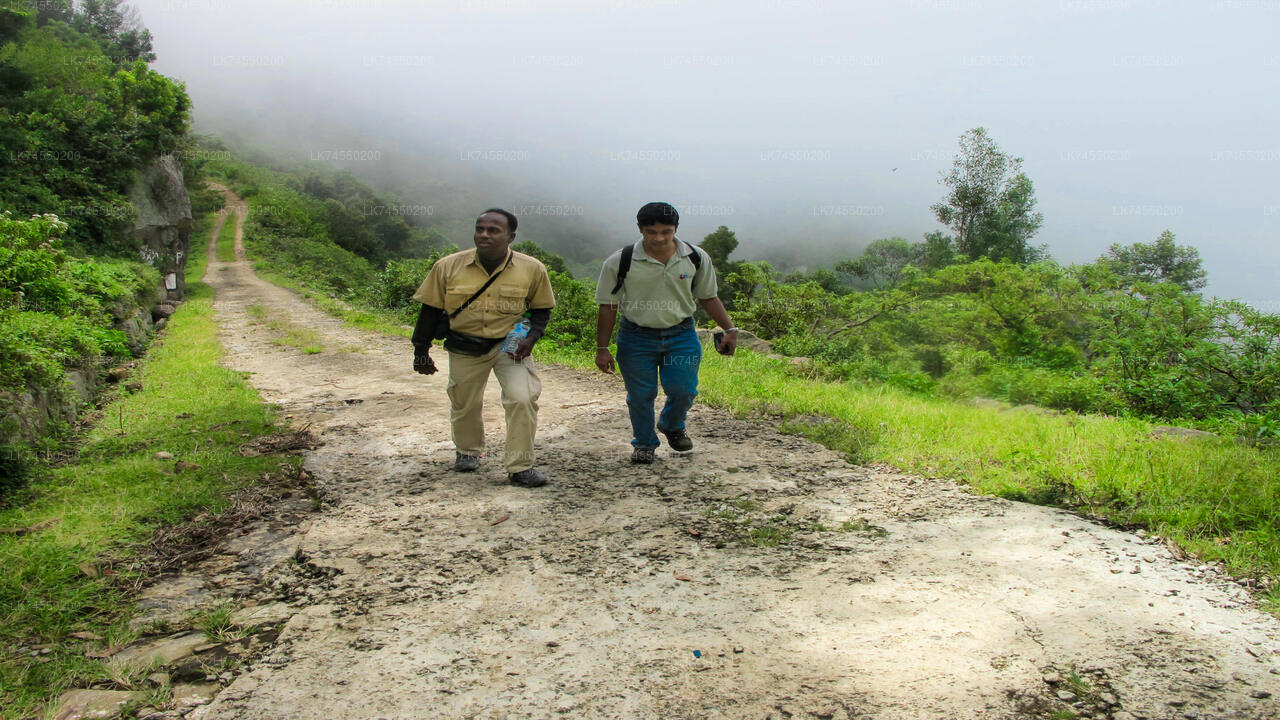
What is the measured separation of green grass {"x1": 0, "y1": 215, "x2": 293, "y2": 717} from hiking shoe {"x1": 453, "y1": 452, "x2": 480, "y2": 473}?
130 cm

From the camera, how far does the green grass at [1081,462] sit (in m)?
3.20

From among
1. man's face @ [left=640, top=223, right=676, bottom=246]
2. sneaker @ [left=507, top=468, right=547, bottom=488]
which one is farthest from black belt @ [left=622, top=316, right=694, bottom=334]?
sneaker @ [left=507, top=468, right=547, bottom=488]

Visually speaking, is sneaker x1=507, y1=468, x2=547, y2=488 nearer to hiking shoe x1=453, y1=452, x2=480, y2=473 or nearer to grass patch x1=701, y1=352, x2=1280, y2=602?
hiking shoe x1=453, y1=452, x2=480, y2=473

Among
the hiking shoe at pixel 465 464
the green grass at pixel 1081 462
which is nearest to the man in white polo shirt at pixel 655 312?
the hiking shoe at pixel 465 464

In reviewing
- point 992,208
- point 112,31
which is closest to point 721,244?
point 992,208

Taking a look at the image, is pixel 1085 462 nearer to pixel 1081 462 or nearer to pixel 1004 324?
pixel 1081 462

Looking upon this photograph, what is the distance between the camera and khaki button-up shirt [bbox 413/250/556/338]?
4.05 meters

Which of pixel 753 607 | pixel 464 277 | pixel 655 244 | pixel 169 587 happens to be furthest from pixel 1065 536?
pixel 169 587

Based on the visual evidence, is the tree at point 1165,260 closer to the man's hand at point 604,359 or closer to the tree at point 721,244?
the tree at point 721,244

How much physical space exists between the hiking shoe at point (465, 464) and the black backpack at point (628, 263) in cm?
151

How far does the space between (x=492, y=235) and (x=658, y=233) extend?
104 cm

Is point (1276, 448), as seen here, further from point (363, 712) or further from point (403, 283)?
point (403, 283)

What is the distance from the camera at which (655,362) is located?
4.44 metres

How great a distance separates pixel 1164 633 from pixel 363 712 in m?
2.79
